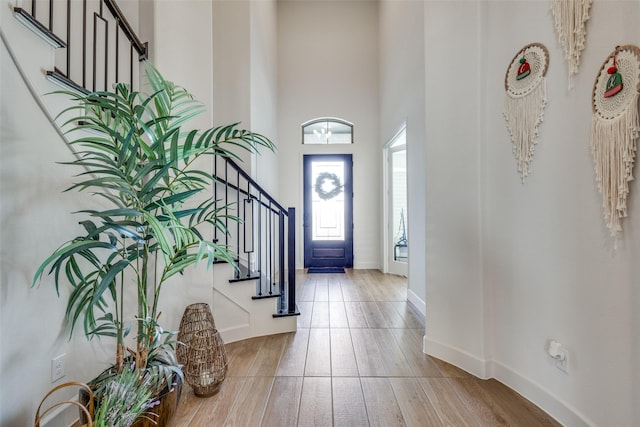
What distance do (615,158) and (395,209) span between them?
3908 millimetres

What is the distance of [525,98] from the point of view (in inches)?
68.5

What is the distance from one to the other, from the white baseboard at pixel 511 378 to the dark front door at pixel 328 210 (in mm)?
3529

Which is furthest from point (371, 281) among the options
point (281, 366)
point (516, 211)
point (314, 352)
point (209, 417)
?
point (209, 417)

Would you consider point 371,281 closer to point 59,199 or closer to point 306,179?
point 306,179

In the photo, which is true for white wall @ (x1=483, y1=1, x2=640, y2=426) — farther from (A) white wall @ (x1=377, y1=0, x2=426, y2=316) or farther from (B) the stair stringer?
(B) the stair stringer

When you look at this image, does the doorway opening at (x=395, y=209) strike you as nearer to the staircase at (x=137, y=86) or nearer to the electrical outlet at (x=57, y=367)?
the staircase at (x=137, y=86)

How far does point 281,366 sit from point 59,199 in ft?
5.56

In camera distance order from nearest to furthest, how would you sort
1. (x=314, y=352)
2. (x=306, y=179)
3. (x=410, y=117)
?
(x=314, y=352) → (x=410, y=117) → (x=306, y=179)

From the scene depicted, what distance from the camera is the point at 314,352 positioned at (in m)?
2.33

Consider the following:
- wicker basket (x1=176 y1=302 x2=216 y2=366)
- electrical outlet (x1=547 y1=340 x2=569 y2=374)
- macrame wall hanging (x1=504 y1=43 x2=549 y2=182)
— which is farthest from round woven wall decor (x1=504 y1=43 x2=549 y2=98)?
wicker basket (x1=176 y1=302 x2=216 y2=366)

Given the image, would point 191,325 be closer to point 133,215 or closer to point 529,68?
point 133,215

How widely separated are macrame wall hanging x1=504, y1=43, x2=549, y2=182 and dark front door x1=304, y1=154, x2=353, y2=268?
3989mm

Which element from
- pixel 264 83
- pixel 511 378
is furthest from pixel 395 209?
pixel 511 378

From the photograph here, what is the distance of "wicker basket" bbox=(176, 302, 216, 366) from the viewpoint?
A: 1785mm
